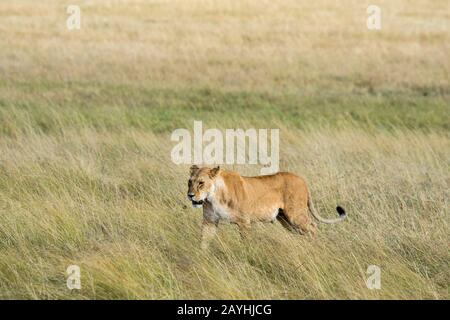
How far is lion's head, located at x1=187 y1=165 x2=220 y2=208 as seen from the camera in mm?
6652

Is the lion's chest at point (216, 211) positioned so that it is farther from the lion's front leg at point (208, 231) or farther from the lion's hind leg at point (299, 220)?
the lion's hind leg at point (299, 220)

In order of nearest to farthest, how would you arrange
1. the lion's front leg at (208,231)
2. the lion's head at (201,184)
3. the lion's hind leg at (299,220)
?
the lion's head at (201,184)
the lion's front leg at (208,231)
the lion's hind leg at (299,220)

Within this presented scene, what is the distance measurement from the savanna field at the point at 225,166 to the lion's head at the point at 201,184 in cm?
36

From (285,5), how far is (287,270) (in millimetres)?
26794

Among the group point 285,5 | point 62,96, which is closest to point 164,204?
point 62,96

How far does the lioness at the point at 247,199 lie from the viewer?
6.73 meters

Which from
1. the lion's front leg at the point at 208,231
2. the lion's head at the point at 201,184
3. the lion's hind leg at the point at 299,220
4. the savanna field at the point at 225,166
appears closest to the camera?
the savanna field at the point at 225,166

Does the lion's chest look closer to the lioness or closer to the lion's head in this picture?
the lioness

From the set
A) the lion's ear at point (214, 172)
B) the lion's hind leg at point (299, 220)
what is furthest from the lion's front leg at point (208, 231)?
the lion's hind leg at point (299, 220)

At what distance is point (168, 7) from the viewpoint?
3130 centimetres

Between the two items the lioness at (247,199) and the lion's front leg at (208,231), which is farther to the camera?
the lion's front leg at (208,231)

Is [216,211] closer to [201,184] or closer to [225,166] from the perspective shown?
[201,184]

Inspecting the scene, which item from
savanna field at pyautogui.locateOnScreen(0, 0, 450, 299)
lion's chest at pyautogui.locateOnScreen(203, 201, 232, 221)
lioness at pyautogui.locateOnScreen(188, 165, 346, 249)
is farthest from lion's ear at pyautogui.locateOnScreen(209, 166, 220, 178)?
savanna field at pyautogui.locateOnScreen(0, 0, 450, 299)

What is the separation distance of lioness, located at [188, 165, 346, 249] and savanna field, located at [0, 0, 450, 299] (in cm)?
12
